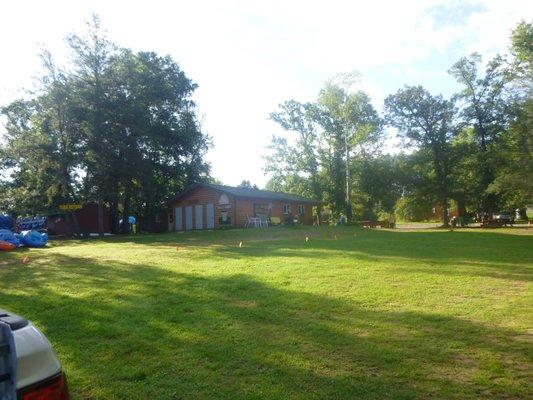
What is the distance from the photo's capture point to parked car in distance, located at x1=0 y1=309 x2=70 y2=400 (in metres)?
1.64

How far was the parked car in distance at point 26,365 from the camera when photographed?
5.37 feet

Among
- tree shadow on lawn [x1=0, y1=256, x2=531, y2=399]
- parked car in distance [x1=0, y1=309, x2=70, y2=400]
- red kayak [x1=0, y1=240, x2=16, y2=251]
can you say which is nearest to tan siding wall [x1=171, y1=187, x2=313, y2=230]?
red kayak [x1=0, y1=240, x2=16, y2=251]

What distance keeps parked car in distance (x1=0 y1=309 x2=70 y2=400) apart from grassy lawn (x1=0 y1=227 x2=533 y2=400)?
2070 mm

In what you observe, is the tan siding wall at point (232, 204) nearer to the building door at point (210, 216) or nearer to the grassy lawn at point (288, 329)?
the building door at point (210, 216)

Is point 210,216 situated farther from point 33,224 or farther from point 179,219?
point 33,224

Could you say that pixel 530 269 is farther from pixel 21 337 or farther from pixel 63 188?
pixel 63 188

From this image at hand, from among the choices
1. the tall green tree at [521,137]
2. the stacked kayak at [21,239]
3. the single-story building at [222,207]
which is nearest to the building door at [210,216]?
the single-story building at [222,207]

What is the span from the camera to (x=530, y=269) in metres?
9.61

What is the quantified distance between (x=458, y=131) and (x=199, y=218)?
99.4 ft

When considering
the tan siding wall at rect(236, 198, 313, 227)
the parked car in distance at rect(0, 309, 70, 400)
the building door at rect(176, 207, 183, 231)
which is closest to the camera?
the parked car in distance at rect(0, 309, 70, 400)

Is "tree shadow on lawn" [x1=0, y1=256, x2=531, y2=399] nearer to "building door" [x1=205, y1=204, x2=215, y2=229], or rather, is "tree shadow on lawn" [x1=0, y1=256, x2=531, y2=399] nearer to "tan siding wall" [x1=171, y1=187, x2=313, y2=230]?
"tan siding wall" [x1=171, y1=187, x2=313, y2=230]

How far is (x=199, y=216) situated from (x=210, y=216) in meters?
1.52

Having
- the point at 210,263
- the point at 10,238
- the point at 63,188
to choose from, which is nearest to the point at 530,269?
the point at 210,263

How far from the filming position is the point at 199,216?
35219 millimetres
